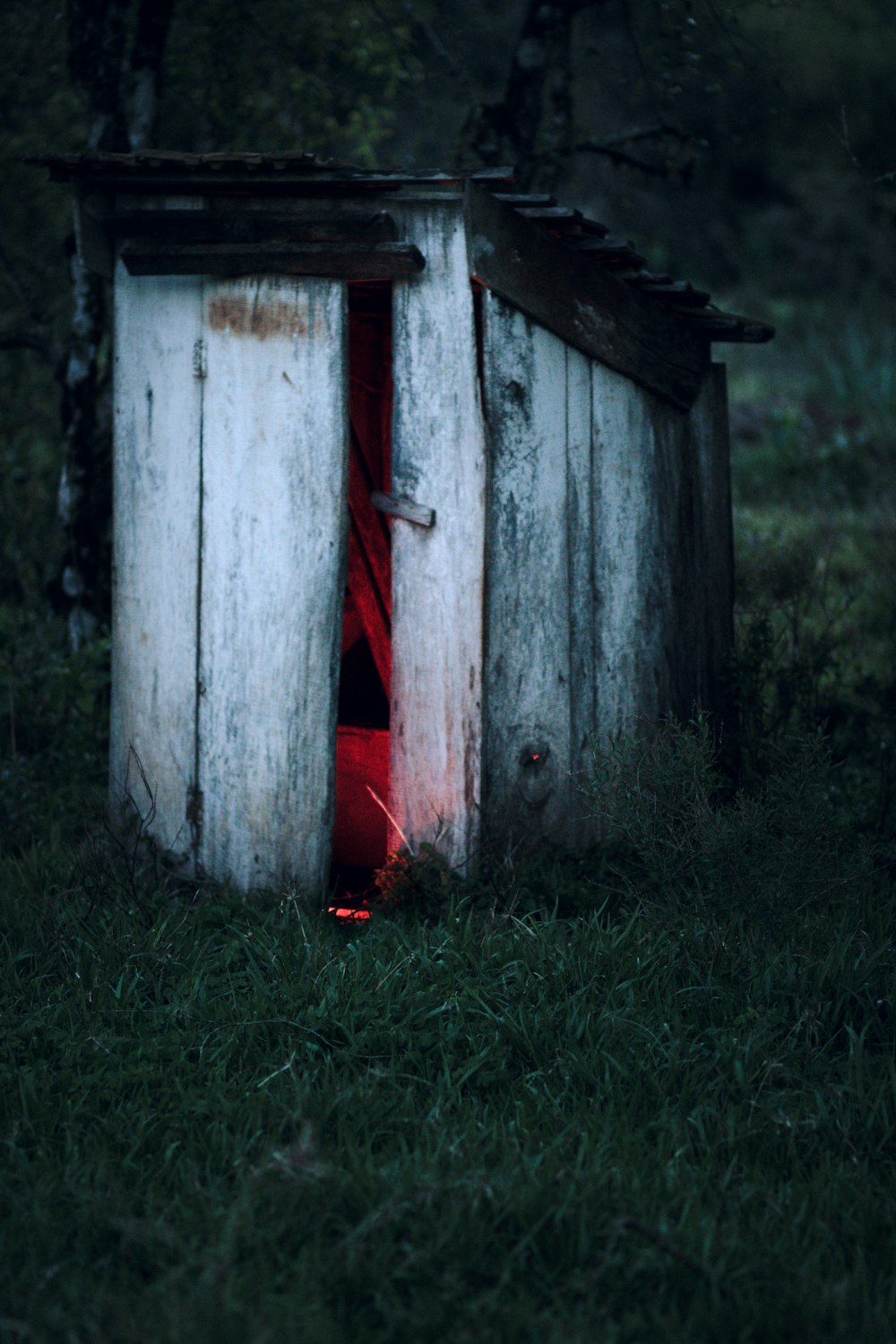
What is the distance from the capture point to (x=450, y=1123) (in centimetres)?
287

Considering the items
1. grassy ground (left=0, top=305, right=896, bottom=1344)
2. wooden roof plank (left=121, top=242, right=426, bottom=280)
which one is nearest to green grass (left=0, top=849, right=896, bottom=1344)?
grassy ground (left=0, top=305, right=896, bottom=1344)

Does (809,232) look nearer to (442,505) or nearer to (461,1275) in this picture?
(442,505)

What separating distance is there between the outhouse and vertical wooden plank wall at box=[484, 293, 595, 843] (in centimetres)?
1

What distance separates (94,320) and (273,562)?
2.63 m

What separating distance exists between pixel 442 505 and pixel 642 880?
4.78ft

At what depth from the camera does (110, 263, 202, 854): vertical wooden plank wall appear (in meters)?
4.35

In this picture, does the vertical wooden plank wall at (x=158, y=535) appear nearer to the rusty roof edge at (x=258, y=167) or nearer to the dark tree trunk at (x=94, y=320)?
the rusty roof edge at (x=258, y=167)

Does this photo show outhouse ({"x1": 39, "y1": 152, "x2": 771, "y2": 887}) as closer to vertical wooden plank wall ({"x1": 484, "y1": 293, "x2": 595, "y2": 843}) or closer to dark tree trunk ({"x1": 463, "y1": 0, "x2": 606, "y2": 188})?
vertical wooden plank wall ({"x1": 484, "y1": 293, "x2": 595, "y2": 843})

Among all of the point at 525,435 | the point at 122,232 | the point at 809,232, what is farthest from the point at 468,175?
the point at 809,232

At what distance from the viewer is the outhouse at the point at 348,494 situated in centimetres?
407

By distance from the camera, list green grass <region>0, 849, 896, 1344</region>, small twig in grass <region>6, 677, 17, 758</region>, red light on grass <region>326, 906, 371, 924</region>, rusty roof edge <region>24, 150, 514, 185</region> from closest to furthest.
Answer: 1. green grass <region>0, 849, 896, 1344</region>
2. rusty roof edge <region>24, 150, 514, 185</region>
3. red light on grass <region>326, 906, 371, 924</region>
4. small twig in grass <region>6, 677, 17, 758</region>

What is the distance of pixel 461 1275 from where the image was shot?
2.36 m

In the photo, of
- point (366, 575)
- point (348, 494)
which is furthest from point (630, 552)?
point (366, 575)

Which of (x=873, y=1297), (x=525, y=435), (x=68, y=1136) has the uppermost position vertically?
(x=525, y=435)
